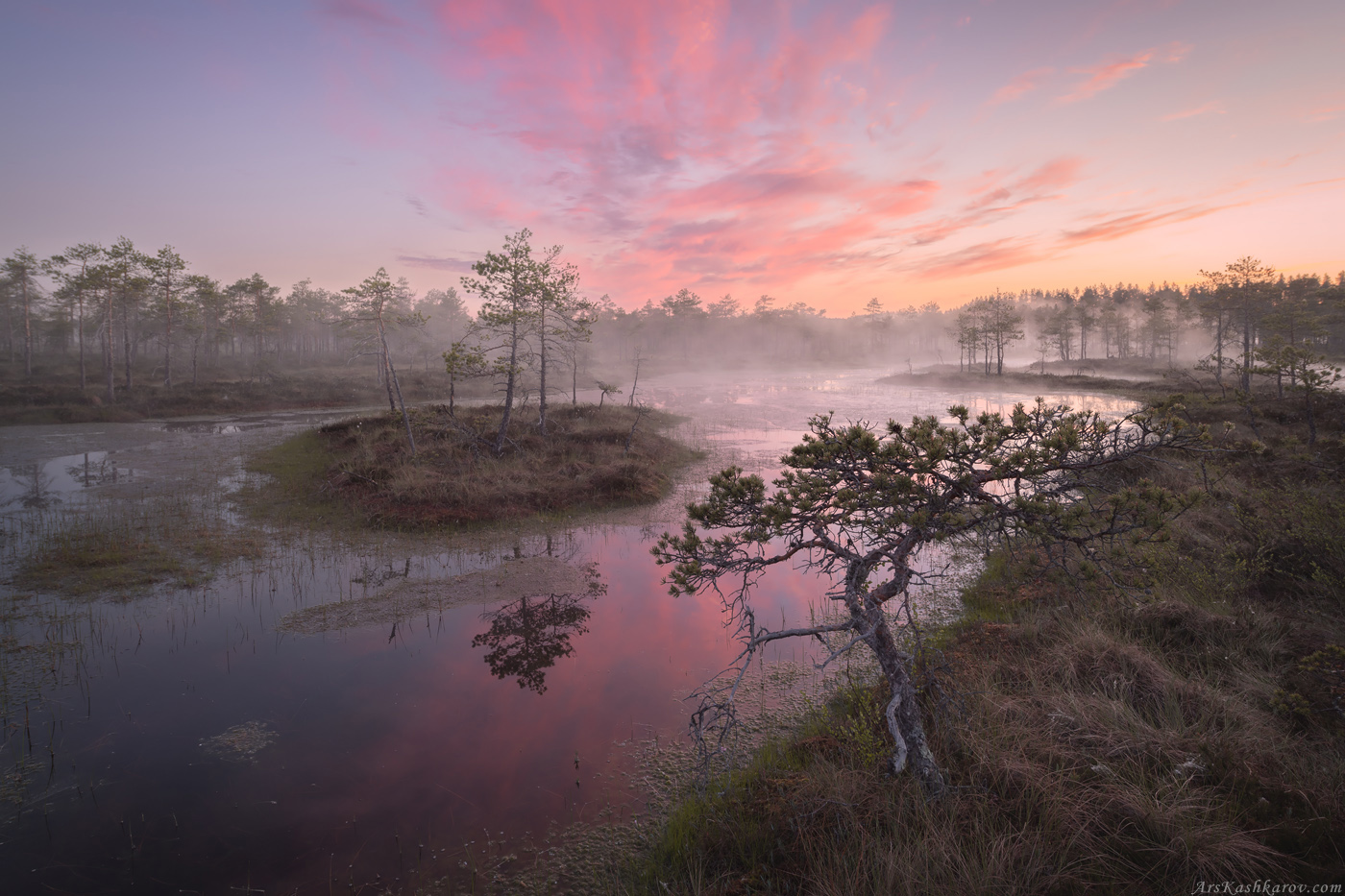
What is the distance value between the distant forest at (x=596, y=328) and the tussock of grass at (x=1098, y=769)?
412 inches

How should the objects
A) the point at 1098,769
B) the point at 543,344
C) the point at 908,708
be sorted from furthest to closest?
the point at 543,344, the point at 908,708, the point at 1098,769

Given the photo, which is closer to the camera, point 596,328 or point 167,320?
point 167,320

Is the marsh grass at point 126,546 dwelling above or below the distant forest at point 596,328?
below

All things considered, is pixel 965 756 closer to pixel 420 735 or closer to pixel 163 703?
pixel 420 735

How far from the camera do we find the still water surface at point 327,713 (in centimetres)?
479

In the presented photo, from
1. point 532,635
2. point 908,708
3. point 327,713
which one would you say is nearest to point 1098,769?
point 908,708

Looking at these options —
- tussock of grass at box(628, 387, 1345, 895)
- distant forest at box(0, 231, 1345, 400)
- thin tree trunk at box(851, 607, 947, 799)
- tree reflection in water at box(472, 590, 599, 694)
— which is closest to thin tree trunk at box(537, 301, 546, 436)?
distant forest at box(0, 231, 1345, 400)

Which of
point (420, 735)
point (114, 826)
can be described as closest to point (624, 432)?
point (420, 735)

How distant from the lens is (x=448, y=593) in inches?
396

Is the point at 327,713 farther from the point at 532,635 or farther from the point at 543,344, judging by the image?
the point at 543,344

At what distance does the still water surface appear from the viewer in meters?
4.79

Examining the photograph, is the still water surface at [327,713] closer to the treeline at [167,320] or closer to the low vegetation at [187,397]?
the treeline at [167,320]

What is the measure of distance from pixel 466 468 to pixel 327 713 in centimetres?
1146

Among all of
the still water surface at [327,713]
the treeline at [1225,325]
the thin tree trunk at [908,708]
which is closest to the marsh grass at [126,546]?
the still water surface at [327,713]
